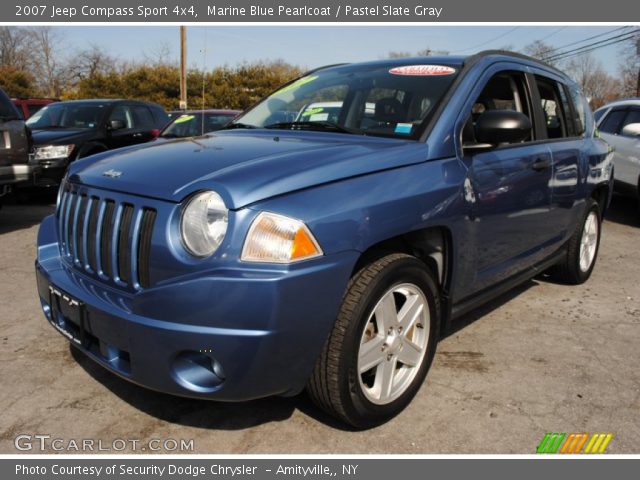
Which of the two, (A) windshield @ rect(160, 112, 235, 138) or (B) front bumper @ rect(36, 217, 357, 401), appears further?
(A) windshield @ rect(160, 112, 235, 138)

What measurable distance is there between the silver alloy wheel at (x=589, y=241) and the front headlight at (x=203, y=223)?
3.63 m

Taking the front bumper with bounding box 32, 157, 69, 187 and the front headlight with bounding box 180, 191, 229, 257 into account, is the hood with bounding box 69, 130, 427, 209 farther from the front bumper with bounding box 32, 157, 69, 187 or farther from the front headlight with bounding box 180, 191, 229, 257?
the front bumper with bounding box 32, 157, 69, 187

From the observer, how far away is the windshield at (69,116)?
30.3 ft

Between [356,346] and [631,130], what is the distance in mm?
7173

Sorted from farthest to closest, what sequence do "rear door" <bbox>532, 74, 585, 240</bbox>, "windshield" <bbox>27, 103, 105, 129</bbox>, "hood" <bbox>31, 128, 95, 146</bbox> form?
"windshield" <bbox>27, 103, 105, 129</bbox>
"hood" <bbox>31, 128, 95, 146</bbox>
"rear door" <bbox>532, 74, 585, 240</bbox>

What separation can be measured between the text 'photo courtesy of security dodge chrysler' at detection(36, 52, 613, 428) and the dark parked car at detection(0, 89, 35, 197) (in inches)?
175

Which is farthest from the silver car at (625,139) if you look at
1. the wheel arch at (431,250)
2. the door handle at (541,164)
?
the wheel arch at (431,250)

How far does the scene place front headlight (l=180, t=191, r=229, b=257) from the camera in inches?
83.0

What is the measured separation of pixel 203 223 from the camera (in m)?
2.14

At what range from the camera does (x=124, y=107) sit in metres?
9.80

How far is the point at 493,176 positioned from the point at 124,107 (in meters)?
8.23

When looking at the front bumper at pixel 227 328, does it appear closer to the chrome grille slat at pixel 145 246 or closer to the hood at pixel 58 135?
the chrome grille slat at pixel 145 246

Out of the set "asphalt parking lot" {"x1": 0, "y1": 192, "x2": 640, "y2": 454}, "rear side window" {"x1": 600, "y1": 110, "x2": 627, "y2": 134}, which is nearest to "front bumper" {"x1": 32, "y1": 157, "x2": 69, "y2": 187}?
"asphalt parking lot" {"x1": 0, "y1": 192, "x2": 640, "y2": 454}

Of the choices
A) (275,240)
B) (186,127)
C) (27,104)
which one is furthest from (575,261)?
(27,104)
